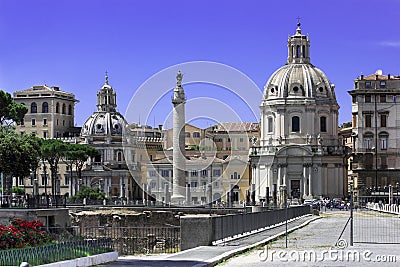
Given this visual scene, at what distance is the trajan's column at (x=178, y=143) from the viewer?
98250 millimetres

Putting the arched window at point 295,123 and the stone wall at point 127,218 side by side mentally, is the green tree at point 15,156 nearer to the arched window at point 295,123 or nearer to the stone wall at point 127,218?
the stone wall at point 127,218

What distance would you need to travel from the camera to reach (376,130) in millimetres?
110188

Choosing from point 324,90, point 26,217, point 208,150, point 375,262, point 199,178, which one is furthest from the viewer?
point 208,150

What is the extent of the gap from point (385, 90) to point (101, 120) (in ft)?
214

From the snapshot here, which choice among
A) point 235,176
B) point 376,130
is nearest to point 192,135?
point 235,176

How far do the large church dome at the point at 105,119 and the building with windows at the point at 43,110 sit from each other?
204 inches

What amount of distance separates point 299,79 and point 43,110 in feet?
189

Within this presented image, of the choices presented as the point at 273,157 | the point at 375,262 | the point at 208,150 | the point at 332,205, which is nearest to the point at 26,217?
the point at 375,262

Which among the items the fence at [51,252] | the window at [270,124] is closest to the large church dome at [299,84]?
the window at [270,124]

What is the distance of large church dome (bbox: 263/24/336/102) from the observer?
114875 mm

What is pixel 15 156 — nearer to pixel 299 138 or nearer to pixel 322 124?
pixel 299 138

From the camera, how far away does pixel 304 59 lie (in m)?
119

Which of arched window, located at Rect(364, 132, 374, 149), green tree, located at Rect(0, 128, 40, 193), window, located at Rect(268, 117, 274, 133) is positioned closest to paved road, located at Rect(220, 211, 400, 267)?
green tree, located at Rect(0, 128, 40, 193)

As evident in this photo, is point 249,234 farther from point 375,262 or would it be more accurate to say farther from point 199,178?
point 199,178
